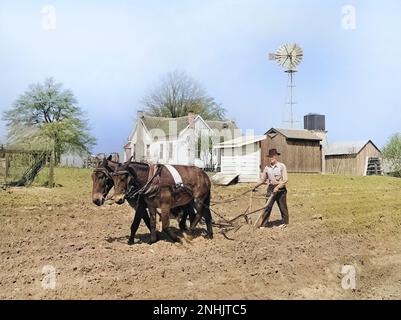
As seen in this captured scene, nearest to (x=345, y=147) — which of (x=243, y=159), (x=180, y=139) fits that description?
(x=180, y=139)

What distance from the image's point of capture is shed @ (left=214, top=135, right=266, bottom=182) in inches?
947

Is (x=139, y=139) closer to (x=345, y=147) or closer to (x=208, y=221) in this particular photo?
(x=345, y=147)

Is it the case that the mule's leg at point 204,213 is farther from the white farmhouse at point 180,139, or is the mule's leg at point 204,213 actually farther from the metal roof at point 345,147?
the metal roof at point 345,147

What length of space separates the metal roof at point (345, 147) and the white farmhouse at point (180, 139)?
947 centimetres

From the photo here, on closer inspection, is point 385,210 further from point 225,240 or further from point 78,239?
point 78,239

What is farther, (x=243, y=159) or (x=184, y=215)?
(x=243, y=159)

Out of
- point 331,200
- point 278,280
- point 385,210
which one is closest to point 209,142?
point 331,200

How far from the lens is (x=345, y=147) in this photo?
140 ft

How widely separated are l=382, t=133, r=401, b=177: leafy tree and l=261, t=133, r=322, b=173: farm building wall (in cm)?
730

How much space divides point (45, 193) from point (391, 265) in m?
12.1

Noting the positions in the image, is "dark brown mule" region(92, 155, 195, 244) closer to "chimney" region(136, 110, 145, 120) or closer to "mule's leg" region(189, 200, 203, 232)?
"mule's leg" region(189, 200, 203, 232)

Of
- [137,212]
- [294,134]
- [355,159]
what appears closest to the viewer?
[137,212]

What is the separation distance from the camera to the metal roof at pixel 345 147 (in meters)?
41.5

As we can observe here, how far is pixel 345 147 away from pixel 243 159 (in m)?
21.4
